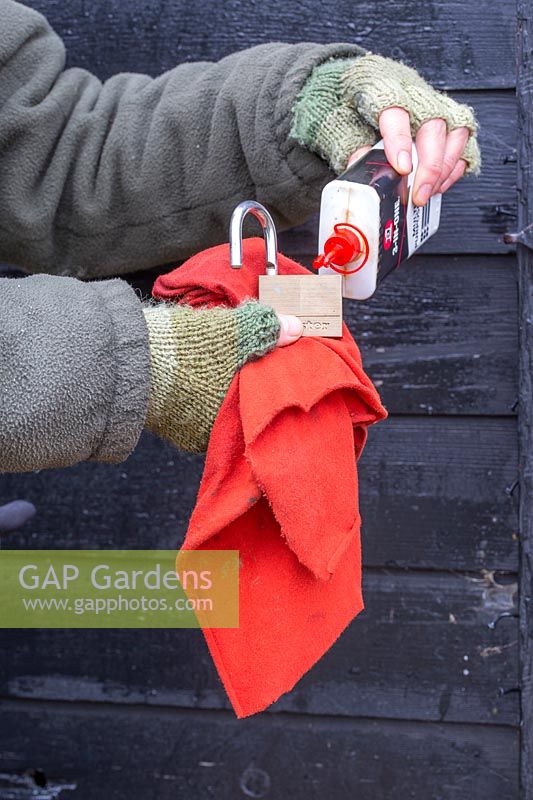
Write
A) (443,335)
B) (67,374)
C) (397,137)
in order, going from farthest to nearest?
(443,335)
(397,137)
(67,374)

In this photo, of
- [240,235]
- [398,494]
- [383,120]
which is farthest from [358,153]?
[398,494]

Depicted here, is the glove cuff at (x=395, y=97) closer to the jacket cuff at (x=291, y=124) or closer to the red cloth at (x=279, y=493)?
the jacket cuff at (x=291, y=124)

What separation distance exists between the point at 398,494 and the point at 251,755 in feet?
1.11

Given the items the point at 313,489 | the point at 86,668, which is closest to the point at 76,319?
the point at 313,489

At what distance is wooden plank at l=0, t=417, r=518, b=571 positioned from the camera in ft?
2.86

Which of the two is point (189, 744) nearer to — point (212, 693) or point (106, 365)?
point (212, 693)

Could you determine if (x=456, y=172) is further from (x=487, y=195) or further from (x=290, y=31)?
(x=290, y=31)

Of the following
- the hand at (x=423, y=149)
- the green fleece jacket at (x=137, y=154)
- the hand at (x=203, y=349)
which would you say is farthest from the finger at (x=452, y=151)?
the hand at (x=203, y=349)

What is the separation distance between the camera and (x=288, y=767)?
3.07 ft

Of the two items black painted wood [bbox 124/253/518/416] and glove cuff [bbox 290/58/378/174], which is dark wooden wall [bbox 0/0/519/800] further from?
glove cuff [bbox 290/58/378/174]

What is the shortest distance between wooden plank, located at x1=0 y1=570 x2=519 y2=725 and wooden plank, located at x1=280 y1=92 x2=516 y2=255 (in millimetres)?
344

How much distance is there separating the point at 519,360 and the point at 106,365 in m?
0.49

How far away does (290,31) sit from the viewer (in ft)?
2.76

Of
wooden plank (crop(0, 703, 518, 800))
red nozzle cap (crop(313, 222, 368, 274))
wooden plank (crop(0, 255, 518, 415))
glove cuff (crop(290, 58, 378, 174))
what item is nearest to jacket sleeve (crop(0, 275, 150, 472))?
red nozzle cap (crop(313, 222, 368, 274))
